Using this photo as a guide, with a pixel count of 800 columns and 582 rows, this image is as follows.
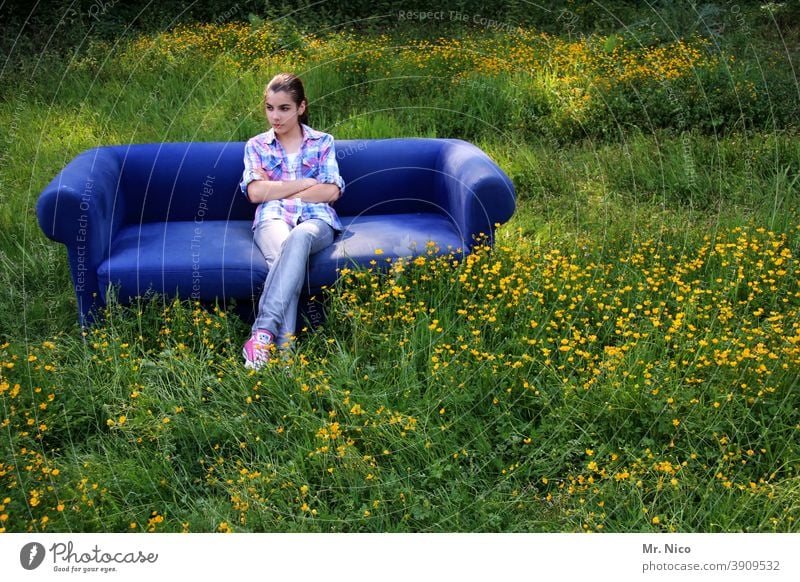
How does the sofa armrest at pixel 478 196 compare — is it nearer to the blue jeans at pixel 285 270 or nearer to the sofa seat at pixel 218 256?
the sofa seat at pixel 218 256

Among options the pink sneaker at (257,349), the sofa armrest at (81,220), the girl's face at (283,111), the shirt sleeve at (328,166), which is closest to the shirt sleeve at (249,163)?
the girl's face at (283,111)

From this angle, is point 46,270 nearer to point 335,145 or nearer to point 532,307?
point 335,145

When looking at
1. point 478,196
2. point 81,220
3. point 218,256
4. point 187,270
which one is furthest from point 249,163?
point 478,196

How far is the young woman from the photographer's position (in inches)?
153

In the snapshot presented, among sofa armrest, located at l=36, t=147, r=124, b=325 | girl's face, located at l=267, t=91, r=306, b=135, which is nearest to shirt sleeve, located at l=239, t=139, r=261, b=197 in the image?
girl's face, located at l=267, t=91, r=306, b=135

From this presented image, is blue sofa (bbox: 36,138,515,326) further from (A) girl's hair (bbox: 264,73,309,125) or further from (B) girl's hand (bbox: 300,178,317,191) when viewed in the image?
(A) girl's hair (bbox: 264,73,309,125)

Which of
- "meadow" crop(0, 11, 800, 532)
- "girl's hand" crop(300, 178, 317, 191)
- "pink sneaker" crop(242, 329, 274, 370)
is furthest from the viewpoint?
"girl's hand" crop(300, 178, 317, 191)

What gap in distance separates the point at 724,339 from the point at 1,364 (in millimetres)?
2705

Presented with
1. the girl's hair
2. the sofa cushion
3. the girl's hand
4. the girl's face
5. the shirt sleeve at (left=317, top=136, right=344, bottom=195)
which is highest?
the girl's hair

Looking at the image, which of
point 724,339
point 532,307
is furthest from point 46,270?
point 724,339

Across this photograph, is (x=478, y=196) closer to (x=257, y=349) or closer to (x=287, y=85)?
(x=287, y=85)

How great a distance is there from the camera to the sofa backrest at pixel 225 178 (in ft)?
14.6

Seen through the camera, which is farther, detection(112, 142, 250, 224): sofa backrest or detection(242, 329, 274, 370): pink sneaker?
detection(112, 142, 250, 224): sofa backrest

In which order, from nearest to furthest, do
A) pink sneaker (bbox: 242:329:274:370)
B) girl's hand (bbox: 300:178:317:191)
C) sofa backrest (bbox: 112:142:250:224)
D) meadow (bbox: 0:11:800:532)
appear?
meadow (bbox: 0:11:800:532) < pink sneaker (bbox: 242:329:274:370) < girl's hand (bbox: 300:178:317:191) < sofa backrest (bbox: 112:142:250:224)
